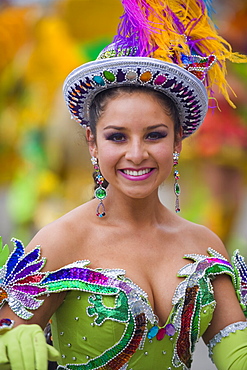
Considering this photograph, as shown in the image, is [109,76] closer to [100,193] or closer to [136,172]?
[136,172]

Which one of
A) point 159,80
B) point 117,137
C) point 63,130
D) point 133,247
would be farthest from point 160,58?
point 63,130

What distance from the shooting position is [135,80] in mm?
2424

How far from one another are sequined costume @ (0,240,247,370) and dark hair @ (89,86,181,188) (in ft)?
1.87

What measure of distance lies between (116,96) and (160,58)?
0.22m

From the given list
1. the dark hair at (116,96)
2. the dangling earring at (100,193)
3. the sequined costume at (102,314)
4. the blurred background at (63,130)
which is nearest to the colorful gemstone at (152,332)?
the sequined costume at (102,314)

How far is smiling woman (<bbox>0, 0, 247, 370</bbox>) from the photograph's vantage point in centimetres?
239

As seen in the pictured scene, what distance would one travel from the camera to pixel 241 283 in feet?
8.98

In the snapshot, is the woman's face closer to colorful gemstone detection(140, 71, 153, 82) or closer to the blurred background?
colorful gemstone detection(140, 71, 153, 82)

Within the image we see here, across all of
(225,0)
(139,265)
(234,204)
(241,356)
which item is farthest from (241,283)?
(225,0)

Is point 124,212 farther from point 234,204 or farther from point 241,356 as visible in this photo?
point 234,204

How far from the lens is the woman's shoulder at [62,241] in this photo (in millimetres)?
2400

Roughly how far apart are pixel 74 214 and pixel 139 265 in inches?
12.8

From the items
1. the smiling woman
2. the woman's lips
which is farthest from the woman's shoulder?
the woman's lips

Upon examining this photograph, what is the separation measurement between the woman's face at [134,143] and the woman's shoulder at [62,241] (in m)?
0.22
